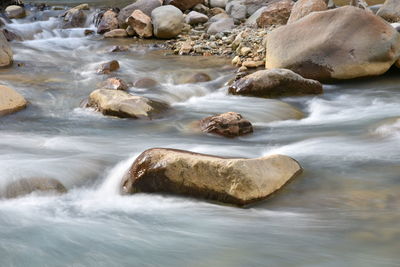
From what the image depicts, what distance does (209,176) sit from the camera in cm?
337

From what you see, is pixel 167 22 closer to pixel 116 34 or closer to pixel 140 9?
pixel 116 34

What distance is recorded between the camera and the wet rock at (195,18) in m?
13.1

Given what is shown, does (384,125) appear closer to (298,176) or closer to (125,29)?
(298,176)

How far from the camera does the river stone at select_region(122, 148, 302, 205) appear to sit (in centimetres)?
329

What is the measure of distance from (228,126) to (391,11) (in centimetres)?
650

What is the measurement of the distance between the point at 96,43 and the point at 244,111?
7.00 meters

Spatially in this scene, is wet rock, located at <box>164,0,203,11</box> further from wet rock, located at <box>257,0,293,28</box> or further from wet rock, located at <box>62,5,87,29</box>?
wet rock, located at <box>257,0,293,28</box>

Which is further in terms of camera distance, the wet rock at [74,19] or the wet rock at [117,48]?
the wet rock at [74,19]

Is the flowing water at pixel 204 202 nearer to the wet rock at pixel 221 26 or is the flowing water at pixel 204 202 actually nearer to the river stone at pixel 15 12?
the wet rock at pixel 221 26

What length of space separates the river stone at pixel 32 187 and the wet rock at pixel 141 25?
9005 millimetres

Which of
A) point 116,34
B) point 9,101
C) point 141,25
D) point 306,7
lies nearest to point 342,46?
point 306,7

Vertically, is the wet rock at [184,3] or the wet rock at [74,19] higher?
the wet rock at [184,3]

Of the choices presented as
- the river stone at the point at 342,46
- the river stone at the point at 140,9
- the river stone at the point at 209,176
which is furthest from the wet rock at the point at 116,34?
the river stone at the point at 209,176

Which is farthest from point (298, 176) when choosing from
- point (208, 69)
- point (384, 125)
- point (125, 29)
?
point (125, 29)
